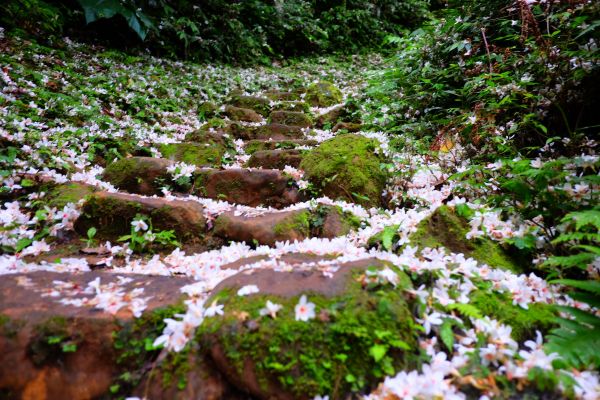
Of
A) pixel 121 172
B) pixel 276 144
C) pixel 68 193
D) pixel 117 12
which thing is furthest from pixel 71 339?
pixel 117 12

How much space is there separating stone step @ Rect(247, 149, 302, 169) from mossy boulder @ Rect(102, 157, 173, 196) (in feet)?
4.91

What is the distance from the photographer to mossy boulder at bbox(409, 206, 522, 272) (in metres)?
2.96

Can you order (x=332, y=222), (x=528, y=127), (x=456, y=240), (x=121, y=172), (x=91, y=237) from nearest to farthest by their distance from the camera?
1. (x=456, y=240)
2. (x=91, y=237)
3. (x=332, y=222)
4. (x=528, y=127)
5. (x=121, y=172)

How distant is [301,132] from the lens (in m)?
7.49

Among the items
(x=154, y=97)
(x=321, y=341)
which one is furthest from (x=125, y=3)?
(x=321, y=341)

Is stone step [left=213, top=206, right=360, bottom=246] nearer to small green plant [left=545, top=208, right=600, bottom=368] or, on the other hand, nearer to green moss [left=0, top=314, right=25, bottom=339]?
green moss [left=0, top=314, right=25, bottom=339]

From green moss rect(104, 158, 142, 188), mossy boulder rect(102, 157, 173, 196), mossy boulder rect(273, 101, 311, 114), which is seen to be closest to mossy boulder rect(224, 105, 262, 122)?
mossy boulder rect(273, 101, 311, 114)

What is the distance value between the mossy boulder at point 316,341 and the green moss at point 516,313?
65 centimetres

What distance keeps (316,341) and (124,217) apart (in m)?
2.94

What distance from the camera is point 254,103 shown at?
973 centimetres

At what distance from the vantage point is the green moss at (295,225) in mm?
3686

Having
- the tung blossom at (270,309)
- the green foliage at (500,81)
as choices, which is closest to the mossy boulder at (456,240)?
the green foliage at (500,81)

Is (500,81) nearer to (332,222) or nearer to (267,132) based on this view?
(332,222)

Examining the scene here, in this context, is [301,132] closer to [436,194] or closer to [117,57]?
[436,194]
